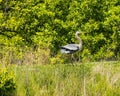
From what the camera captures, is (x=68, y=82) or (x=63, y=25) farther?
(x=63, y=25)

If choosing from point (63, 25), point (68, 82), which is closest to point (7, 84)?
point (68, 82)

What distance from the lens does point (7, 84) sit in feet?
27.7

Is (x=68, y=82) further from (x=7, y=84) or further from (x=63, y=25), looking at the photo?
(x=63, y=25)

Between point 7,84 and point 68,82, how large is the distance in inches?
47.0

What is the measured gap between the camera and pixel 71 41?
1661 cm

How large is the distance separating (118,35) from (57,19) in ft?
7.86

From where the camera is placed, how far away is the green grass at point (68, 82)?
8.29 metres

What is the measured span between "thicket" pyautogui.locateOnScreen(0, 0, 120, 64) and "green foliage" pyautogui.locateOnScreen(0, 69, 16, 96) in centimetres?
705

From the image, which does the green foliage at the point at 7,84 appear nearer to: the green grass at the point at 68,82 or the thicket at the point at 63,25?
the green grass at the point at 68,82

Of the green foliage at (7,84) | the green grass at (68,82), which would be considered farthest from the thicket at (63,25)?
the green foliage at (7,84)

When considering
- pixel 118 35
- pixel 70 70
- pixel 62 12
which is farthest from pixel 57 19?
pixel 70 70

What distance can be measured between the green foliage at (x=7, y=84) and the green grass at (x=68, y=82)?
124 millimetres

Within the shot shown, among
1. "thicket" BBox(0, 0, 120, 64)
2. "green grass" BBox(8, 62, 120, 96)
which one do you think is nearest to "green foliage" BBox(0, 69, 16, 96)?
"green grass" BBox(8, 62, 120, 96)

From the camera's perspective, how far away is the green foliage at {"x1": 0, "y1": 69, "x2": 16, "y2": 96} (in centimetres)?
833
